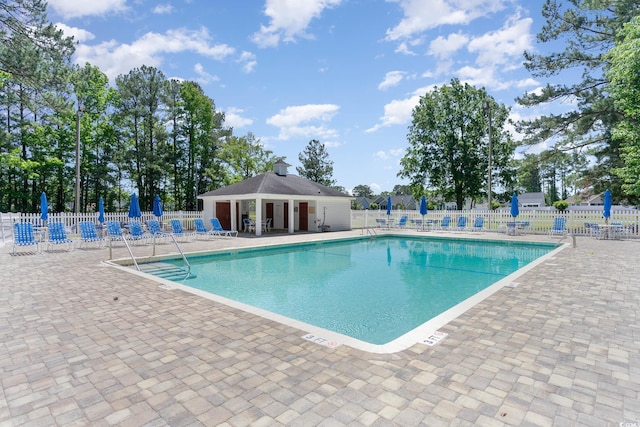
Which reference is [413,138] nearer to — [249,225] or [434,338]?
[249,225]

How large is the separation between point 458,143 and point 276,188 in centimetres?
1906

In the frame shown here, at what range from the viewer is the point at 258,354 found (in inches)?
135

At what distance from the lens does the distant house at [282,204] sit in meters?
19.3

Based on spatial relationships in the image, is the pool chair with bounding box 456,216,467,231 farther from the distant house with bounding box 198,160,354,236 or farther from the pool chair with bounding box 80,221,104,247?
the pool chair with bounding box 80,221,104,247

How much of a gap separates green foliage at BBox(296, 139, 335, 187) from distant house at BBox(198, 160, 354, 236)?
23272 millimetres

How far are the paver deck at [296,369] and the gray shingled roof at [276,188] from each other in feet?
44.7

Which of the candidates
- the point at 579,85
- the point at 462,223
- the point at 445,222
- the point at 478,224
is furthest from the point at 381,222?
the point at 579,85

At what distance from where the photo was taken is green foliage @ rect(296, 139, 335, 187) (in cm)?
4725

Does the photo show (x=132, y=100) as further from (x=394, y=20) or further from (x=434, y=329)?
(x=434, y=329)

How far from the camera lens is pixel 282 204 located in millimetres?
23297

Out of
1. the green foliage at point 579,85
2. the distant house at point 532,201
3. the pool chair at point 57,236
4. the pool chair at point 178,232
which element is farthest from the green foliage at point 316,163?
the pool chair at point 57,236

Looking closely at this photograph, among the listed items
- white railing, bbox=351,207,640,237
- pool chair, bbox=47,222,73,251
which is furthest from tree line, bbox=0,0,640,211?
pool chair, bbox=47,222,73,251

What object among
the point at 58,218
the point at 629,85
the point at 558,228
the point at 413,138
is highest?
the point at 413,138

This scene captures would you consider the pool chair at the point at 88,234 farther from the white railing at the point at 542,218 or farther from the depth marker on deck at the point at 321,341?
the white railing at the point at 542,218
